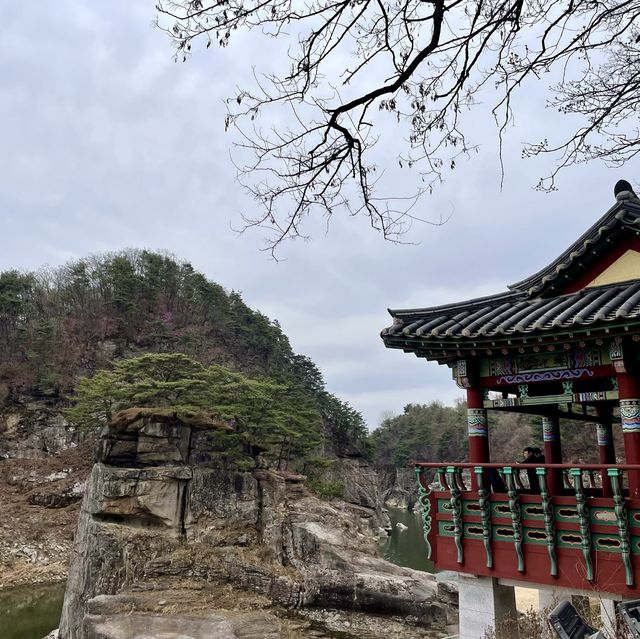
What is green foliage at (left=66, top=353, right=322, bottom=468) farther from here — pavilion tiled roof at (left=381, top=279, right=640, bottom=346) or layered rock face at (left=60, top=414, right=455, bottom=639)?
pavilion tiled roof at (left=381, top=279, right=640, bottom=346)

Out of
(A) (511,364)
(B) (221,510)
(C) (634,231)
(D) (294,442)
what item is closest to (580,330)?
(A) (511,364)

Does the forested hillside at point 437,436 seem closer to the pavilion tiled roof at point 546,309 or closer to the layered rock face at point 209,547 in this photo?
the layered rock face at point 209,547

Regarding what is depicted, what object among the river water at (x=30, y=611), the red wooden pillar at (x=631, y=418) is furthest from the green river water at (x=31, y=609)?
the red wooden pillar at (x=631, y=418)

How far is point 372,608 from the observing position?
43.6 feet

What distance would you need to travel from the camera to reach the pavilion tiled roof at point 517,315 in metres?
5.46

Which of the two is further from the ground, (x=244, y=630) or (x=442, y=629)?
(x=244, y=630)

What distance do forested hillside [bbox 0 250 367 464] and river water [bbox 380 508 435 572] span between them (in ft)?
20.1

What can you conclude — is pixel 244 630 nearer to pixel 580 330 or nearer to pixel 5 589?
pixel 580 330

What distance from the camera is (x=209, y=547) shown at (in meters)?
14.6

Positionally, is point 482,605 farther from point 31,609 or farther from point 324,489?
point 31,609

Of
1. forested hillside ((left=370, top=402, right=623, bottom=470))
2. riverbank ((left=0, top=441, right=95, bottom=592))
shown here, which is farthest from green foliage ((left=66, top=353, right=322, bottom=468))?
forested hillside ((left=370, top=402, right=623, bottom=470))

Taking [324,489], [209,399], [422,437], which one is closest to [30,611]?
[209,399]

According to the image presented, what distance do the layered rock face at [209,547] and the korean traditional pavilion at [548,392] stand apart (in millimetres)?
7318

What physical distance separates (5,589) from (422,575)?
1424 centimetres
